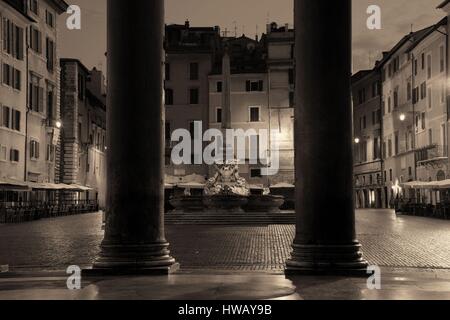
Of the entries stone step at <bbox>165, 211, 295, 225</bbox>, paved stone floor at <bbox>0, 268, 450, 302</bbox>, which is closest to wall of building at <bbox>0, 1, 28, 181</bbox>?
stone step at <bbox>165, 211, 295, 225</bbox>

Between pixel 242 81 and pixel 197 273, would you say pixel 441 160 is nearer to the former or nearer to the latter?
pixel 242 81

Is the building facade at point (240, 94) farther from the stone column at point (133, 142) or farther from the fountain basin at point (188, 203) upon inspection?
the stone column at point (133, 142)

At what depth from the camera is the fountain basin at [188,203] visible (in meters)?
34.5

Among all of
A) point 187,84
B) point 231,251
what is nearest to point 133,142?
point 231,251

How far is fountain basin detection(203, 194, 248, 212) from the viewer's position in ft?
110

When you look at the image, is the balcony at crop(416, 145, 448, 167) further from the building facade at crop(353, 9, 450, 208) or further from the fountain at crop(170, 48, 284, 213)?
the fountain at crop(170, 48, 284, 213)

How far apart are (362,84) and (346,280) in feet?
226

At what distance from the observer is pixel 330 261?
959 centimetres

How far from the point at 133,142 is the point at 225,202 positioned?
23920mm

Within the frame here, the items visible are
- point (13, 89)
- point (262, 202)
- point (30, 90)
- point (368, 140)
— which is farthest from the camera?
point (368, 140)

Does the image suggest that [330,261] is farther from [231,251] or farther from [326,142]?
[231,251]

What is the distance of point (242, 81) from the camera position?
68000mm

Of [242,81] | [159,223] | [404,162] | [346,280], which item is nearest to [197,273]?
[159,223]

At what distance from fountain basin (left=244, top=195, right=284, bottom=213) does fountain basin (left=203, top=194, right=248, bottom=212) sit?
1.54m
